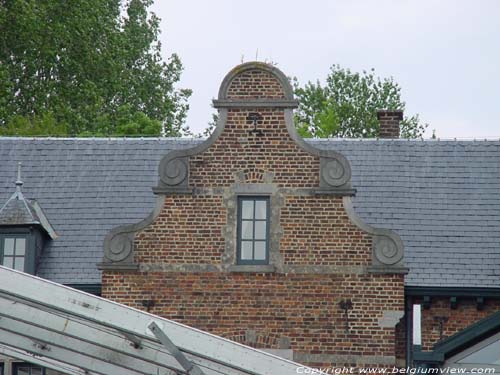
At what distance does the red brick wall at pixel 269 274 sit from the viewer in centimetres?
2722

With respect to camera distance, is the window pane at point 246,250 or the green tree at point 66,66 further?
the green tree at point 66,66

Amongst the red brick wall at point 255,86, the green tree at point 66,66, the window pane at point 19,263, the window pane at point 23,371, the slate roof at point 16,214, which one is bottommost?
the window pane at point 23,371

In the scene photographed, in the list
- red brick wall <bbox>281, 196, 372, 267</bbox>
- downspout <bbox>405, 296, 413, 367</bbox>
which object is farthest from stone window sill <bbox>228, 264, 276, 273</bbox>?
downspout <bbox>405, 296, 413, 367</bbox>

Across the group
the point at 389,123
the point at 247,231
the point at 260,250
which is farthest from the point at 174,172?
the point at 389,123

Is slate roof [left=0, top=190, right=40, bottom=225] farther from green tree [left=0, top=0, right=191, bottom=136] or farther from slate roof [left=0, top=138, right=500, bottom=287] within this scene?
green tree [left=0, top=0, right=191, bottom=136]

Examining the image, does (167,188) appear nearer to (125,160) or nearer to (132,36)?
(125,160)

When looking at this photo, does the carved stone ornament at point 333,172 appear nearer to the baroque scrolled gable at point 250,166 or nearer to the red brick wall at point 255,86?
the baroque scrolled gable at point 250,166

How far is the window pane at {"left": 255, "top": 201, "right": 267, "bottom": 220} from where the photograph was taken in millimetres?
27734

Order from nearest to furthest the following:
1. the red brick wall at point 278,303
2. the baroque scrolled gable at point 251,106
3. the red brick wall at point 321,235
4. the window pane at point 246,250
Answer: the red brick wall at point 278,303 → the red brick wall at point 321,235 → the baroque scrolled gable at point 251,106 → the window pane at point 246,250

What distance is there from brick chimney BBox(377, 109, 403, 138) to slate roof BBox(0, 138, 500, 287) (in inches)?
49.4

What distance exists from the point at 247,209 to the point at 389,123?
581cm

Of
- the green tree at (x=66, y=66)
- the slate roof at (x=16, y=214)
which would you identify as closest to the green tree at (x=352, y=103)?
the green tree at (x=66, y=66)

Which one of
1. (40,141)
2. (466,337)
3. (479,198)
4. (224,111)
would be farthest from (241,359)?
(40,141)

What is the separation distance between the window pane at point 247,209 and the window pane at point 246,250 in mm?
423
